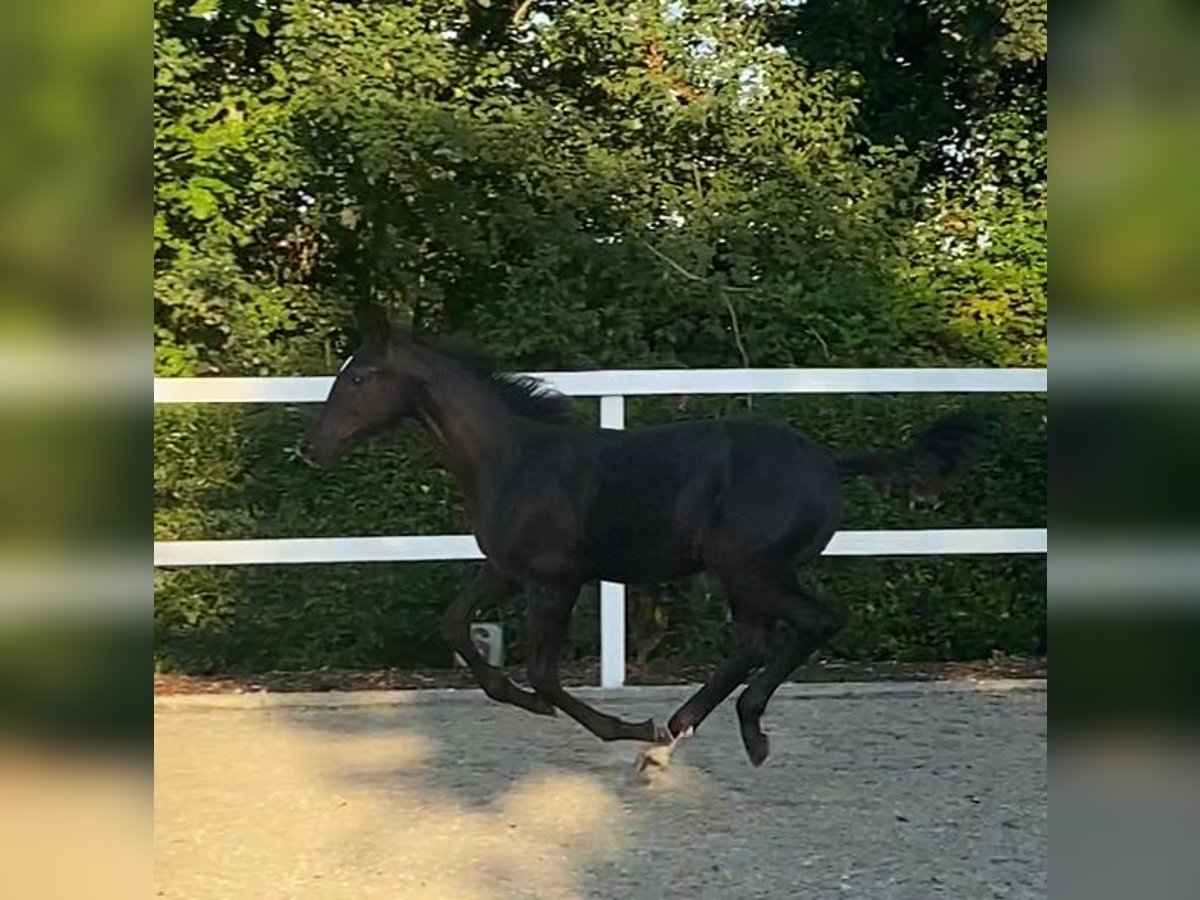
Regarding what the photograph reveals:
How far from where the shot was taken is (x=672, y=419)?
698 centimetres

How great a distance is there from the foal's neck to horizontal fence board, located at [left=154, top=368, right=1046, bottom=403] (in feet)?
6.22

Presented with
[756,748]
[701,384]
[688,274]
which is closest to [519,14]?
[688,274]

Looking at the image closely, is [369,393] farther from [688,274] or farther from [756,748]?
[688,274]

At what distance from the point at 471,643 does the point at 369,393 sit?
0.89 meters

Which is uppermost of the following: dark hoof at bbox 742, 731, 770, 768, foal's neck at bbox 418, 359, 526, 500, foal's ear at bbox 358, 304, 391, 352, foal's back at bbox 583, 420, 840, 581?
foal's ear at bbox 358, 304, 391, 352

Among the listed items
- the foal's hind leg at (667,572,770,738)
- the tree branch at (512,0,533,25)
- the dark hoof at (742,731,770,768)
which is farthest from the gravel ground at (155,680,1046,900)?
the tree branch at (512,0,533,25)

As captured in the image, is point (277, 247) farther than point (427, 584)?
Yes

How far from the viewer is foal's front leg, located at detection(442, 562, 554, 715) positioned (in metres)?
4.22

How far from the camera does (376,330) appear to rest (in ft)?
13.3

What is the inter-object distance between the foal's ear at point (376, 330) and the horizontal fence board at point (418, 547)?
7.04 feet

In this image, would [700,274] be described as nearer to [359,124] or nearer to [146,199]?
[359,124]

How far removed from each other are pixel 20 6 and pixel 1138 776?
43.3 inches

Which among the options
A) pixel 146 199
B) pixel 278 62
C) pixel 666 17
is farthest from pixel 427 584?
pixel 146 199

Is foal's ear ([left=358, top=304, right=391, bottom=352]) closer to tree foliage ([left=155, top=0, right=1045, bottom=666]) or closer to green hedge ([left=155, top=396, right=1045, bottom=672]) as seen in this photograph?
green hedge ([left=155, top=396, right=1045, bottom=672])
